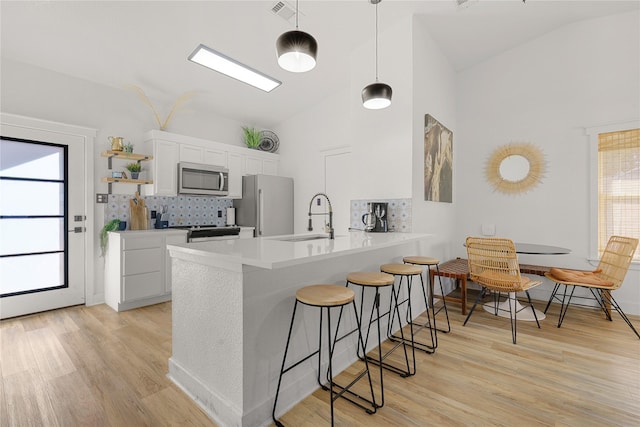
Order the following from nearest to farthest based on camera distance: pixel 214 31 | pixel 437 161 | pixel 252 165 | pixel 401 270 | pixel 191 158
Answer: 1. pixel 401 270
2. pixel 214 31
3. pixel 437 161
4. pixel 191 158
5. pixel 252 165

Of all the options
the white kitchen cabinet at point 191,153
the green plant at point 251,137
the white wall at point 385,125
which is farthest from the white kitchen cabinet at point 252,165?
the white wall at point 385,125

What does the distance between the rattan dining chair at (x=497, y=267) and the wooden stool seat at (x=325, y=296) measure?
5.92 ft

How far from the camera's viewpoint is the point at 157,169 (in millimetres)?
3842

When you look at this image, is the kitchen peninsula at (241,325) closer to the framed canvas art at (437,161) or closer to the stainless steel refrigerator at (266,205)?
the framed canvas art at (437,161)

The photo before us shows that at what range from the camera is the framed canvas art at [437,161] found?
3416mm

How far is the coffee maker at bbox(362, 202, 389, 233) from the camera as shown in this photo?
3201 millimetres

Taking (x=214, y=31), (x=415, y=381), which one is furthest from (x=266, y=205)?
(x=415, y=381)

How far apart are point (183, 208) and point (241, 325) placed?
3.39 m

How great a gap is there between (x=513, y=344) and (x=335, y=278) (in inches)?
68.6

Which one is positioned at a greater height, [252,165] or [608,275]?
[252,165]

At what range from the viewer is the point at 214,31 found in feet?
10.0

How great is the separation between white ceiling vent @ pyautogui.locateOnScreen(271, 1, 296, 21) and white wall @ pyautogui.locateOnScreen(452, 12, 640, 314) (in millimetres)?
2880

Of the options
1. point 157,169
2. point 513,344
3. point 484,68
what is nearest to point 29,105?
point 157,169

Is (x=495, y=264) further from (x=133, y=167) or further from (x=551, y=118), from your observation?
(x=133, y=167)
